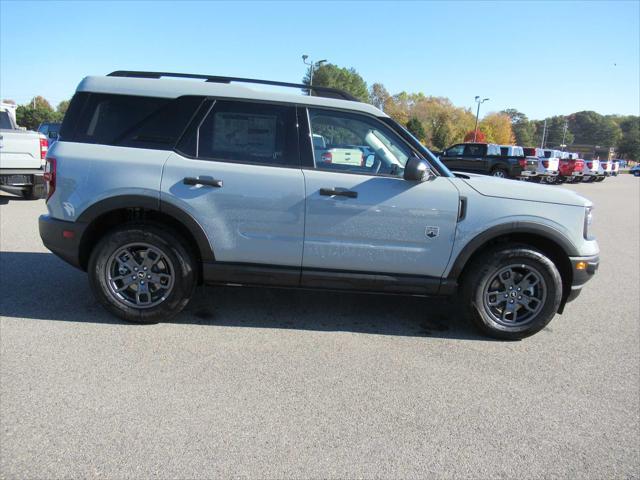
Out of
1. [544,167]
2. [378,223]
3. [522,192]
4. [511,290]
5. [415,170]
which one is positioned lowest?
[511,290]

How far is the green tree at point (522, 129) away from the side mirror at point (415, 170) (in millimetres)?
144013

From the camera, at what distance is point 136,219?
163 inches

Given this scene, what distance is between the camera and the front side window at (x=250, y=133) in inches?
158

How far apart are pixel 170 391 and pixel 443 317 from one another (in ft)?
8.93

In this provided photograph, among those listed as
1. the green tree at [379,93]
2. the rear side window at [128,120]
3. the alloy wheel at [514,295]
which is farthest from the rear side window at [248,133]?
the green tree at [379,93]

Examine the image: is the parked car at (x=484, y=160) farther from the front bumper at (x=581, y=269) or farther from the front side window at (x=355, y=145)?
the front side window at (x=355, y=145)

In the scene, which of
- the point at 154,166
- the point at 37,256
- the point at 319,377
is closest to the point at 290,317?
the point at 319,377

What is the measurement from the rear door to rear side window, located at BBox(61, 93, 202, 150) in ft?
0.44

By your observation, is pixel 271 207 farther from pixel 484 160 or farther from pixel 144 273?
pixel 484 160

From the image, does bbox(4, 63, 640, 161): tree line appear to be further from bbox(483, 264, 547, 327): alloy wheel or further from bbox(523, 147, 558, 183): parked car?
bbox(483, 264, 547, 327): alloy wheel

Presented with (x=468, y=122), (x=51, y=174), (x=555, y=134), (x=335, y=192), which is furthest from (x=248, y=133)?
(x=555, y=134)

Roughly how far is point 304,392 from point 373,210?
5.07ft

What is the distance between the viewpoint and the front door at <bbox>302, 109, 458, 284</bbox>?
3939mm

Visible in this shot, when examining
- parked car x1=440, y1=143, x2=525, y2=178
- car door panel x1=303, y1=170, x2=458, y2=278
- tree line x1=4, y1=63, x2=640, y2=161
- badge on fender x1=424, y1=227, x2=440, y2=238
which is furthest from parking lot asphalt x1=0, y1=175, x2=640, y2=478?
tree line x1=4, y1=63, x2=640, y2=161
